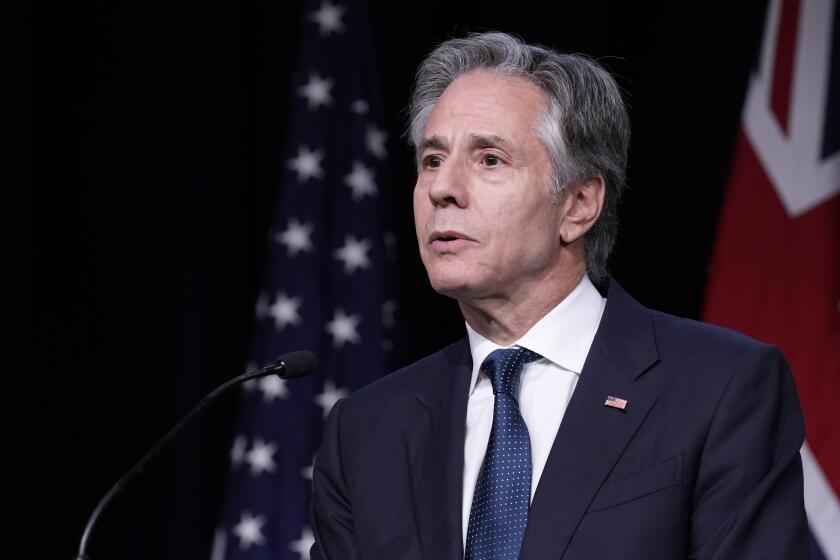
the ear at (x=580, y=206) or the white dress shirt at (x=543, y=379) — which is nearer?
the white dress shirt at (x=543, y=379)

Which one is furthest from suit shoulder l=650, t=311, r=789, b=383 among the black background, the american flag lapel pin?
the black background

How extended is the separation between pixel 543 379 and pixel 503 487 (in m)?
0.23

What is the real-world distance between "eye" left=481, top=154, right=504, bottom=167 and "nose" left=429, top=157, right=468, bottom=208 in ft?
0.14

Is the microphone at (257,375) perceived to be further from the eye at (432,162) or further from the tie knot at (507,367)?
the eye at (432,162)

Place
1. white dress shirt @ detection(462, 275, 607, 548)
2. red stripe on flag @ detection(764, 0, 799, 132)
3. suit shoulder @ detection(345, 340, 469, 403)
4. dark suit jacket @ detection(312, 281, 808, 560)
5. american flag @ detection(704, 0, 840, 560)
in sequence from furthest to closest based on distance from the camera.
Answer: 1. red stripe on flag @ detection(764, 0, 799, 132)
2. american flag @ detection(704, 0, 840, 560)
3. suit shoulder @ detection(345, 340, 469, 403)
4. white dress shirt @ detection(462, 275, 607, 548)
5. dark suit jacket @ detection(312, 281, 808, 560)

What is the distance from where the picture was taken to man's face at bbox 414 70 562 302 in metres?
2.10

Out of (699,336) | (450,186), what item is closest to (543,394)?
(699,336)

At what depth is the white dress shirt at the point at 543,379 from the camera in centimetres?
205

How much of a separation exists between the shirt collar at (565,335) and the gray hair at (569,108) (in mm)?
138

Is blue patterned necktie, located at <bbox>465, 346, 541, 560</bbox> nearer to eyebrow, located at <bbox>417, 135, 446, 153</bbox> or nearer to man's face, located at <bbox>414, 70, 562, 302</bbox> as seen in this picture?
man's face, located at <bbox>414, 70, 562, 302</bbox>

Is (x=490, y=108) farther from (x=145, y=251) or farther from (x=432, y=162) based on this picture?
(x=145, y=251)

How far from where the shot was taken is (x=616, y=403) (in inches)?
77.7

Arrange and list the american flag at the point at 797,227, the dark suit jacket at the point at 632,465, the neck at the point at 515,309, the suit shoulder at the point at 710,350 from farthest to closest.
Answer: the american flag at the point at 797,227, the neck at the point at 515,309, the suit shoulder at the point at 710,350, the dark suit jacket at the point at 632,465

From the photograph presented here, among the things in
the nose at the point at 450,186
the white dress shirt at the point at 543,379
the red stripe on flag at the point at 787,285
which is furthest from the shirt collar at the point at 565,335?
the red stripe on flag at the point at 787,285
